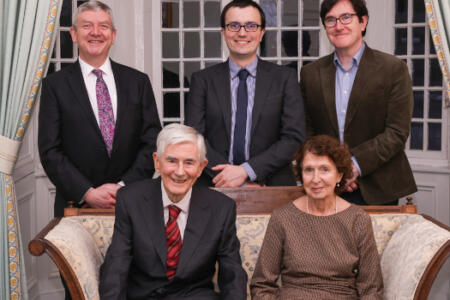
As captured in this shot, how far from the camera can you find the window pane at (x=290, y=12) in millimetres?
5195

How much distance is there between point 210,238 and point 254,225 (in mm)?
576

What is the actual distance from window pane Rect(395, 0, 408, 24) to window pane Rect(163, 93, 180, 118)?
186 cm

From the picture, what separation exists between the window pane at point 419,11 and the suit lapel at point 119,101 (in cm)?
260

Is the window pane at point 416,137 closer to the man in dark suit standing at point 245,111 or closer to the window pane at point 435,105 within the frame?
the window pane at point 435,105

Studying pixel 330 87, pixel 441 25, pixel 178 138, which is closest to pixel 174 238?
pixel 178 138

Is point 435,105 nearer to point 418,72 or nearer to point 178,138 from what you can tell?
point 418,72

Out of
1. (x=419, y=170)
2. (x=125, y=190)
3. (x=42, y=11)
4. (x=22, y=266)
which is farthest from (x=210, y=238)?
Answer: (x=419, y=170)

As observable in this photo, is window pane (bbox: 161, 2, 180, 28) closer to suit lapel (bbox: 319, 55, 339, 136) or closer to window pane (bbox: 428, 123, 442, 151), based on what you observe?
suit lapel (bbox: 319, 55, 339, 136)

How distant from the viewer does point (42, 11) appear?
3670 millimetres

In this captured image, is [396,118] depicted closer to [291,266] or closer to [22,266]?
[291,266]

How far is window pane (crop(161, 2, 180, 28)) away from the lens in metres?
5.18

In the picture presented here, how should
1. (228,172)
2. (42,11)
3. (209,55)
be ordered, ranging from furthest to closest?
(209,55) → (42,11) → (228,172)

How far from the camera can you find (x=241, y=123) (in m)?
3.35

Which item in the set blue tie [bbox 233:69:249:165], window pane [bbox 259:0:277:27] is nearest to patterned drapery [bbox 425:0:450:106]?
blue tie [bbox 233:69:249:165]
